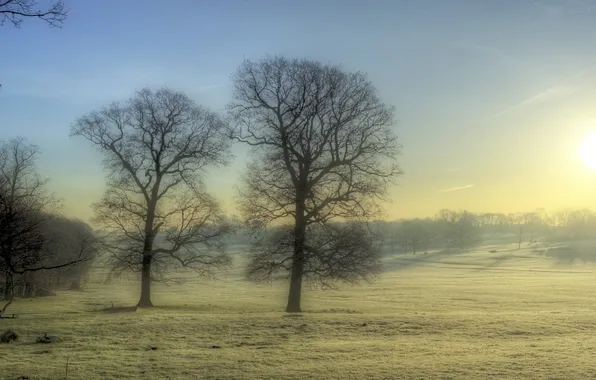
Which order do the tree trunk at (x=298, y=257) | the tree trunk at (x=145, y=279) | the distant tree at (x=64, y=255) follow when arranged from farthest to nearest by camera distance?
the distant tree at (x=64, y=255)
the tree trunk at (x=145, y=279)
the tree trunk at (x=298, y=257)

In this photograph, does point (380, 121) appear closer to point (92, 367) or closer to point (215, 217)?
point (215, 217)

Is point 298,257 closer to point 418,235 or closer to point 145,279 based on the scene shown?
point 145,279

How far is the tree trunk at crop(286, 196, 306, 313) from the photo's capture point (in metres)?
Result: 24.3

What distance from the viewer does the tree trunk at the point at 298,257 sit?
24.3 m

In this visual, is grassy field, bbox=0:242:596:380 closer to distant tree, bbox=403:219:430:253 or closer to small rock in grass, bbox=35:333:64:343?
small rock in grass, bbox=35:333:64:343

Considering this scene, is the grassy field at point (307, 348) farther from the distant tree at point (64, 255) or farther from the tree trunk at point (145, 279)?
the distant tree at point (64, 255)

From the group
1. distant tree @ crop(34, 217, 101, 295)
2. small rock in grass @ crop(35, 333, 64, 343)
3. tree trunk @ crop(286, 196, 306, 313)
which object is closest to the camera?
small rock in grass @ crop(35, 333, 64, 343)

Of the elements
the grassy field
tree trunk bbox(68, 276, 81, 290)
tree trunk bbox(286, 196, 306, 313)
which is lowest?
tree trunk bbox(68, 276, 81, 290)

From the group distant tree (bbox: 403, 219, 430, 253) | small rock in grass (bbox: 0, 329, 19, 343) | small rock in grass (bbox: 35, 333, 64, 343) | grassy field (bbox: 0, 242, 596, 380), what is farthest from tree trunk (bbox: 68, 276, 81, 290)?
distant tree (bbox: 403, 219, 430, 253)

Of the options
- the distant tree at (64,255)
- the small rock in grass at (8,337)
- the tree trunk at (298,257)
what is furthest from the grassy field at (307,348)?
the distant tree at (64,255)

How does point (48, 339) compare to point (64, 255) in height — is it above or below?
below

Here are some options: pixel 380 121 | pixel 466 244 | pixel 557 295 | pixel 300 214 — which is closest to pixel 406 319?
pixel 300 214

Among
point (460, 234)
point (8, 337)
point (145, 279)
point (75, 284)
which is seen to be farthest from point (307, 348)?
point (460, 234)

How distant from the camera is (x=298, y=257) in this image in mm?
24188
